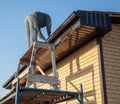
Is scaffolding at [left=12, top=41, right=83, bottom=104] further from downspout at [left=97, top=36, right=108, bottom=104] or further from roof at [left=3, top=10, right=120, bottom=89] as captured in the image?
downspout at [left=97, top=36, right=108, bottom=104]

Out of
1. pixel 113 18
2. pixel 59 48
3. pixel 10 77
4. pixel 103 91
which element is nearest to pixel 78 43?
pixel 59 48

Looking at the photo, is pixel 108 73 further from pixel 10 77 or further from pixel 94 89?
pixel 10 77

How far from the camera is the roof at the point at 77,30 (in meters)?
9.41

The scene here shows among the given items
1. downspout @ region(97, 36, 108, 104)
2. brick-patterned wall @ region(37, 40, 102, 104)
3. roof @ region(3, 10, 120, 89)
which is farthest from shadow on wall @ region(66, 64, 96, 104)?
roof @ region(3, 10, 120, 89)

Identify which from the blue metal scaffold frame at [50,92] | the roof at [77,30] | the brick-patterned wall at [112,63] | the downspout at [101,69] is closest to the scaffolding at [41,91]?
the blue metal scaffold frame at [50,92]

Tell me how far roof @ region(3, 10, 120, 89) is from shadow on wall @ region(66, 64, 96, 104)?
102 centimetres

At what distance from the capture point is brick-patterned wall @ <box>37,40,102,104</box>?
1027 centimetres

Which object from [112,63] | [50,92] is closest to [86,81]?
[112,63]

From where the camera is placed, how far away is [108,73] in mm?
10102

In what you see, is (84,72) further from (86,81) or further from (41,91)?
(41,91)

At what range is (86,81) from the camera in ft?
35.6

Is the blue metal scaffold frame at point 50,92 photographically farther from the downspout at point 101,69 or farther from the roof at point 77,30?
the roof at point 77,30

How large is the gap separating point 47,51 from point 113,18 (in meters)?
3.17

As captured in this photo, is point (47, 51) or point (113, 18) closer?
point (113, 18)
